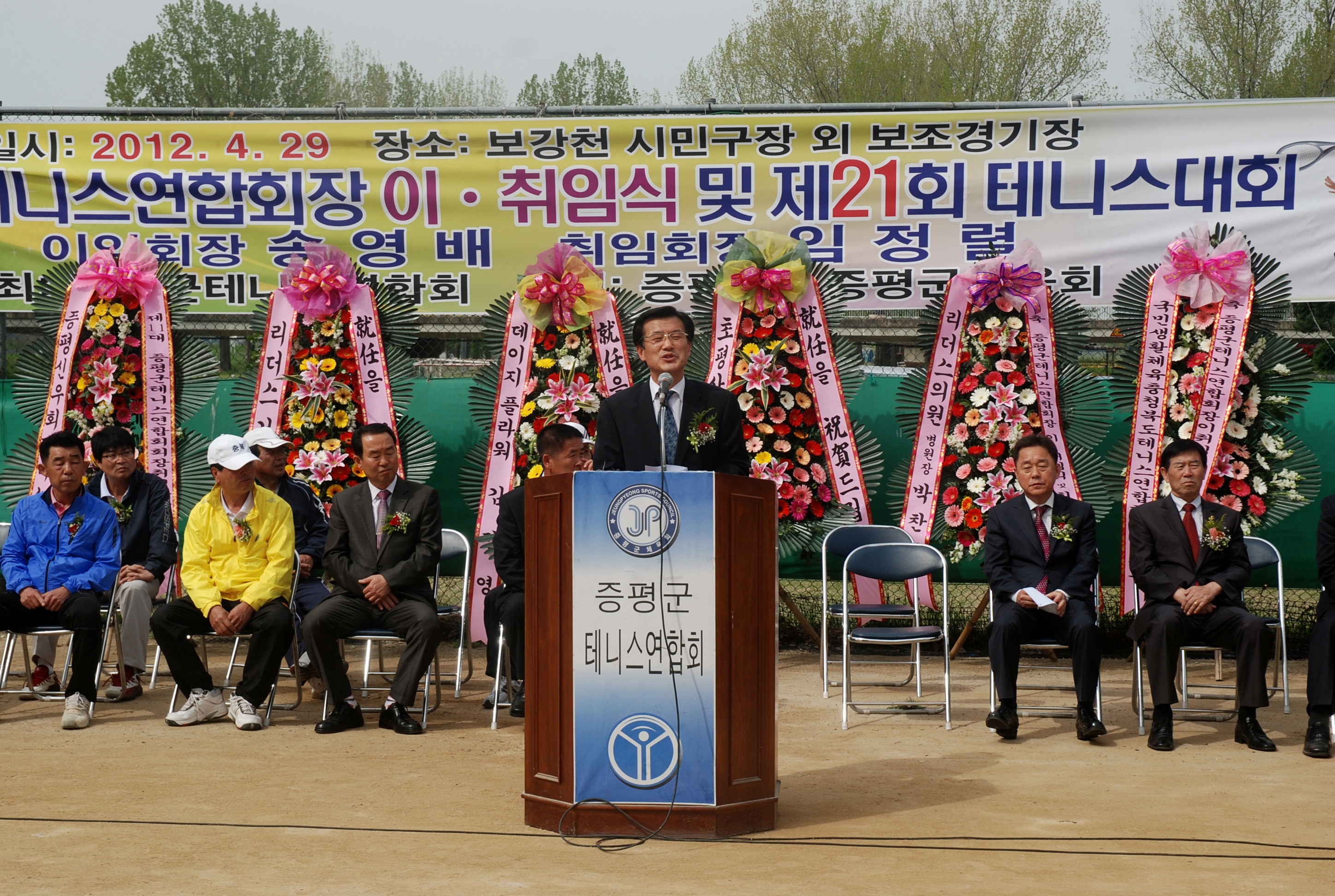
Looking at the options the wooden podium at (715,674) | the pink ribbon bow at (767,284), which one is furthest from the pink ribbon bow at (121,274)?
the wooden podium at (715,674)

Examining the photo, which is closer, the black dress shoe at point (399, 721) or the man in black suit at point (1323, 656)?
the man in black suit at point (1323, 656)

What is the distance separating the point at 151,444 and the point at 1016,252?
5340 millimetres

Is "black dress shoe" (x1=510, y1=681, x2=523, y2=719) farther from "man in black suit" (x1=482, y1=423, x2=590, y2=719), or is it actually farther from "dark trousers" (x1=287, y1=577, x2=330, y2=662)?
"dark trousers" (x1=287, y1=577, x2=330, y2=662)

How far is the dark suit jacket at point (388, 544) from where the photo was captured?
6.46 m

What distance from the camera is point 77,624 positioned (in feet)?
20.8

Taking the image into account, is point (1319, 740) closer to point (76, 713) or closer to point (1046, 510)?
point (1046, 510)

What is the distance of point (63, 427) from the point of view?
794 centimetres

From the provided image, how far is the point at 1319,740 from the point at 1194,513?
1.25 metres

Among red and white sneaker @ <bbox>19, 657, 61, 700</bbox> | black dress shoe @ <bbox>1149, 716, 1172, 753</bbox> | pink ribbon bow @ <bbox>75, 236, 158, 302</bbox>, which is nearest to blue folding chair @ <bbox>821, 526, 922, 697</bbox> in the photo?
black dress shoe @ <bbox>1149, 716, 1172, 753</bbox>

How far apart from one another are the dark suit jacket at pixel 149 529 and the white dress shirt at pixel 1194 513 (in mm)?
5149

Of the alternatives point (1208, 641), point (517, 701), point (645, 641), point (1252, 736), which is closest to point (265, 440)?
point (517, 701)

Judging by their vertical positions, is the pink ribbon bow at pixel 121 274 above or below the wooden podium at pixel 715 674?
above

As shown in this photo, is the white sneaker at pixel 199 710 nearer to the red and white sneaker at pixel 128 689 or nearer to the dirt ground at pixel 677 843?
the dirt ground at pixel 677 843

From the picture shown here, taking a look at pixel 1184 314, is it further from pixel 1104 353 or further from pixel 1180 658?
pixel 1180 658
